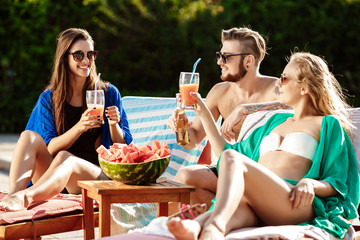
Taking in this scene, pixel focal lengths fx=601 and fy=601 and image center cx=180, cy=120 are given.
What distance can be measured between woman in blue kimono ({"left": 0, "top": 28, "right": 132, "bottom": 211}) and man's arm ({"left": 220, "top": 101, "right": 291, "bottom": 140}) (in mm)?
776

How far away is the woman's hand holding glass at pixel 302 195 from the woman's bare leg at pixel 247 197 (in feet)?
0.09

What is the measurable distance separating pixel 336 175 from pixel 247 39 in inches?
63.8

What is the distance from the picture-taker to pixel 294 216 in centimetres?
317

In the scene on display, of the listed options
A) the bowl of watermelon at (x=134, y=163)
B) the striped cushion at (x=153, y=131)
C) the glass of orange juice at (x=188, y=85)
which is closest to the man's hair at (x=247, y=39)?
the striped cushion at (x=153, y=131)

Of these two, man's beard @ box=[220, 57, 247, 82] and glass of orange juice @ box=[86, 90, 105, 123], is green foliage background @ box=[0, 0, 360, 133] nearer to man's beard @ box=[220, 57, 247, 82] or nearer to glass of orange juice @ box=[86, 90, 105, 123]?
man's beard @ box=[220, 57, 247, 82]

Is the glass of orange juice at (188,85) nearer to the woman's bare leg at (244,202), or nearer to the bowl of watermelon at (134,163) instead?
the bowl of watermelon at (134,163)

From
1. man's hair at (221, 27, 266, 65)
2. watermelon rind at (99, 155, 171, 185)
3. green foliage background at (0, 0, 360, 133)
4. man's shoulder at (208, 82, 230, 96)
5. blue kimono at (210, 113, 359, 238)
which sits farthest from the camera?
green foliage background at (0, 0, 360, 133)

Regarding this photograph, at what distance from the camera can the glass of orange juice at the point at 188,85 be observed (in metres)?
3.67

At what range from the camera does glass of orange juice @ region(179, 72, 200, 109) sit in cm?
367

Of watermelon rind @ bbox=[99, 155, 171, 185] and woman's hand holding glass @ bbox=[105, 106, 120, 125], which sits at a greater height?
woman's hand holding glass @ bbox=[105, 106, 120, 125]

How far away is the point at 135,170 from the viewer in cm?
352

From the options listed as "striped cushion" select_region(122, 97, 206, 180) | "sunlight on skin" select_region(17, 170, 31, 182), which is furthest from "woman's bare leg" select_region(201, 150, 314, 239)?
"striped cushion" select_region(122, 97, 206, 180)

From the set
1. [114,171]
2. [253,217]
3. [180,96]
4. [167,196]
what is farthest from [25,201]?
[253,217]

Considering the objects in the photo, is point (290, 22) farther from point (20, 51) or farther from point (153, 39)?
point (20, 51)
